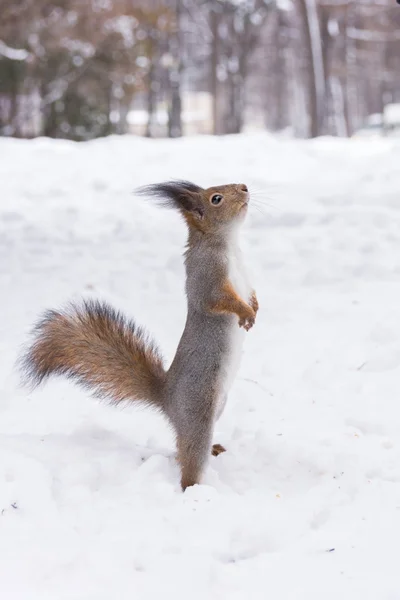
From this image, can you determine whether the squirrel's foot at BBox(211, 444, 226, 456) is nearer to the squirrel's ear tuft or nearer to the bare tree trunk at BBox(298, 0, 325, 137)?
the squirrel's ear tuft

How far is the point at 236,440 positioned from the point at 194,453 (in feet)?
1.77

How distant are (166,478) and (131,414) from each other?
0.78 metres

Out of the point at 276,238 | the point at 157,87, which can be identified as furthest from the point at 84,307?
A: the point at 157,87

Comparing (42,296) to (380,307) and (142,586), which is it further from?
(142,586)

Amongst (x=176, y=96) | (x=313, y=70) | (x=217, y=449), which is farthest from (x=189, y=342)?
(x=176, y=96)

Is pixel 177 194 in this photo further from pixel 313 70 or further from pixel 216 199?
pixel 313 70

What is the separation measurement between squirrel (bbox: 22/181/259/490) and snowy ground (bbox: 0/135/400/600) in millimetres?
237

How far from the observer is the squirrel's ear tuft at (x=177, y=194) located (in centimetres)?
295

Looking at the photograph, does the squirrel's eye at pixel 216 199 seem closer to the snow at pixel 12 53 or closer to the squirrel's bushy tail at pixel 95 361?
the squirrel's bushy tail at pixel 95 361

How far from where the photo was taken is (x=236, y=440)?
3.39 m

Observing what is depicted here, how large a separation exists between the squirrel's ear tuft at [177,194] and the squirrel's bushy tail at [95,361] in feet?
1.85

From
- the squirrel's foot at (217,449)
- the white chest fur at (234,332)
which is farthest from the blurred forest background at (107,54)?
the squirrel's foot at (217,449)

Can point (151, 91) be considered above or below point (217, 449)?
above

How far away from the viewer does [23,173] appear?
407 inches
